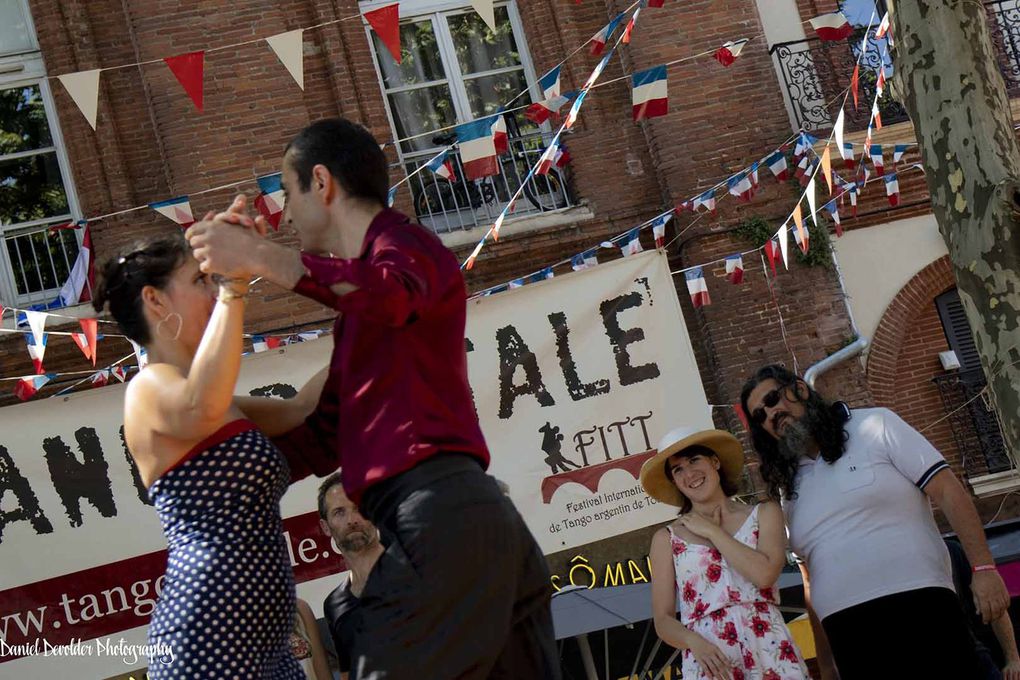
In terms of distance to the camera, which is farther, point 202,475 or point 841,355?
point 841,355

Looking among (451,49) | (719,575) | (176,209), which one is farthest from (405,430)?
(451,49)

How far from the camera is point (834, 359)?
11.3m

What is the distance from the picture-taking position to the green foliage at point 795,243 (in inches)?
452

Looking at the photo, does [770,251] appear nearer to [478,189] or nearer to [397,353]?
[478,189]

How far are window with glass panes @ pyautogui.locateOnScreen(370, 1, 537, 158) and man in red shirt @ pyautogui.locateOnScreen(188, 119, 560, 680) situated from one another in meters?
9.17

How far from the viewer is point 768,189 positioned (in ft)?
38.2

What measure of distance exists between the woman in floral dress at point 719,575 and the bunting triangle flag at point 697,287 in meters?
5.67

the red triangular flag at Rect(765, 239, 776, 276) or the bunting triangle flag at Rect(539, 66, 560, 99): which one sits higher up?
the bunting triangle flag at Rect(539, 66, 560, 99)

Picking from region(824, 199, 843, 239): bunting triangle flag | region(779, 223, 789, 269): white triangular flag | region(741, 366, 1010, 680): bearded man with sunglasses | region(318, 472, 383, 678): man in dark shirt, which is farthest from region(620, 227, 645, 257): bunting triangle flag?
region(741, 366, 1010, 680): bearded man with sunglasses

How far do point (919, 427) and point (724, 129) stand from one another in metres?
3.56

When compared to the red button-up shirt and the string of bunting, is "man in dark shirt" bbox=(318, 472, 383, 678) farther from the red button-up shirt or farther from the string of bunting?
the string of bunting

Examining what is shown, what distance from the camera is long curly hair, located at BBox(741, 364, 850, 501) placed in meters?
4.70

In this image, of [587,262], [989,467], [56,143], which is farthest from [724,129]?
[56,143]

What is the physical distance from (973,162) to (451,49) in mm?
7493
